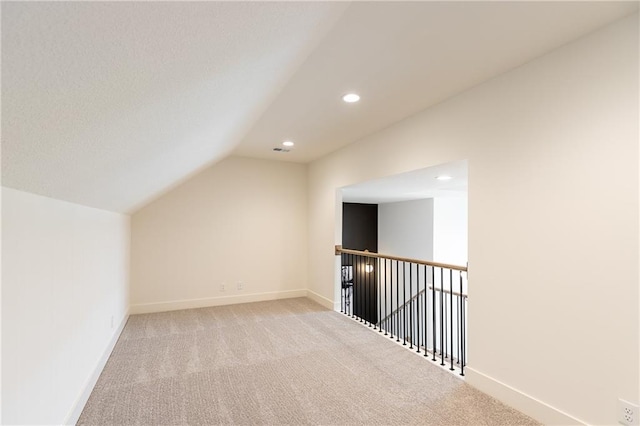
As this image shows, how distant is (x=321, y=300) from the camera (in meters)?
4.79

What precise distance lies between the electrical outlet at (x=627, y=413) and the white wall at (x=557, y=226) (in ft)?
0.11

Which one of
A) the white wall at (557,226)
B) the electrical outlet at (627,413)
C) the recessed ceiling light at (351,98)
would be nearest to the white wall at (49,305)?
the recessed ceiling light at (351,98)

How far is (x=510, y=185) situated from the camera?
216 centimetres

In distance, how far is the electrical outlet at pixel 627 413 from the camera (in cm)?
157

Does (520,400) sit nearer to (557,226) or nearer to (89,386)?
(557,226)

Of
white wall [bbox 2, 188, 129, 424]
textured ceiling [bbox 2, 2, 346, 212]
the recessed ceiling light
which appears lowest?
white wall [bbox 2, 188, 129, 424]

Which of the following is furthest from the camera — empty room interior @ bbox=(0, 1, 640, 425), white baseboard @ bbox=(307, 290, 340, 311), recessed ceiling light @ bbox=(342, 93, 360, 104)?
white baseboard @ bbox=(307, 290, 340, 311)

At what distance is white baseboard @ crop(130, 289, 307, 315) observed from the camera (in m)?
4.29

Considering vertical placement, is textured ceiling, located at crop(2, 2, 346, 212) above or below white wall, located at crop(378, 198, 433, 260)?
above

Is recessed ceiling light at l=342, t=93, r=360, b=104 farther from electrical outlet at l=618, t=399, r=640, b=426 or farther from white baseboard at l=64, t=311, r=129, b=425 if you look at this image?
white baseboard at l=64, t=311, r=129, b=425

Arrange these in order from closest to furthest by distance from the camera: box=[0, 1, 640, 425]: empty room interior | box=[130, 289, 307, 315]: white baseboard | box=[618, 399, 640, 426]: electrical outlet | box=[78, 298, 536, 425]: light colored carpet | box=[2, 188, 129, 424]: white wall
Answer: box=[0, 1, 640, 425]: empty room interior < box=[2, 188, 129, 424]: white wall < box=[618, 399, 640, 426]: electrical outlet < box=[78, 298, 536, 425]: light colored carpet < box=[130, 289, 307, 315]: white baseboard

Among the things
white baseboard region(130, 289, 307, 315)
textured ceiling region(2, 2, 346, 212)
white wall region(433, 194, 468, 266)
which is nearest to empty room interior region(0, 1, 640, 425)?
textured ceiling region(2, 2, 346, 212)

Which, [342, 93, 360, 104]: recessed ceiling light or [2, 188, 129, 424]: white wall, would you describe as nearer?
[2, 188, 129, 424]: white wall

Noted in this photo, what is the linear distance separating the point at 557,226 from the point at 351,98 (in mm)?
1757
